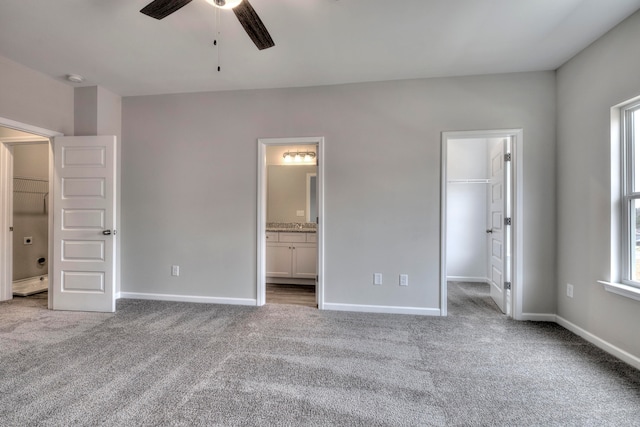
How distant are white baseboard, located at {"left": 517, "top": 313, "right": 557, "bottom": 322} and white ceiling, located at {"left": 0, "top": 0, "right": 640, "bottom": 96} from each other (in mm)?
2573

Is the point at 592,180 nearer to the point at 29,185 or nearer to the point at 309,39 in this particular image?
the point at 309,39

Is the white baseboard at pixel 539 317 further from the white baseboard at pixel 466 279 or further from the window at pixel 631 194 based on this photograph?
the white baseboard at pixel 466 279

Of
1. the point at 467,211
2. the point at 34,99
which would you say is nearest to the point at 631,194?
the point at 467,211

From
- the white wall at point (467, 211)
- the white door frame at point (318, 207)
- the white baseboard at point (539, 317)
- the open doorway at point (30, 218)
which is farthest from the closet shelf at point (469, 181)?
the open doorway at point (30, 218)

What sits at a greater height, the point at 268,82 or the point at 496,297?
the point at 268,82

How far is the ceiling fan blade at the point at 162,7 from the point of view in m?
1.71

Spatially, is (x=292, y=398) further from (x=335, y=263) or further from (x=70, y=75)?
(x=70, y=75)

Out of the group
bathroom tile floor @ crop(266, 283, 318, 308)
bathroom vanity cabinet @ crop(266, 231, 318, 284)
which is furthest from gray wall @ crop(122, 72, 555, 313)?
bathroom vanity cabinet @ crop(266, 231, 318, 284)

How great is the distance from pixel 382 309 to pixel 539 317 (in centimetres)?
163

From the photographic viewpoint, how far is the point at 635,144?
2293 mm

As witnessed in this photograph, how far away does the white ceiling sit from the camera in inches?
84.0

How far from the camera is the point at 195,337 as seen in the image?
263cm

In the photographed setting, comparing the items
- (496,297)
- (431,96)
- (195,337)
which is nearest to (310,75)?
(431,96)

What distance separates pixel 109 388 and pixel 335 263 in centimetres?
222
